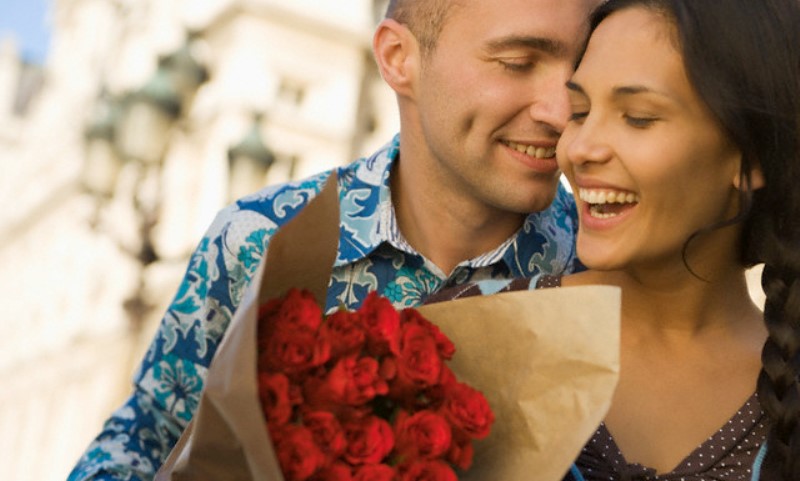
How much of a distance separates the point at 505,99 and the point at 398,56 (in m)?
0.64

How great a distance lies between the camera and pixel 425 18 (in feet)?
14.0

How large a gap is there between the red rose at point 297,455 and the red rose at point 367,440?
2.3 inches

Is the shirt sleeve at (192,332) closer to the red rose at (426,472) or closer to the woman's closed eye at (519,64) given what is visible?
the woman's closed eye at (519,64)

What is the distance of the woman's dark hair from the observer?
2781 millimetres

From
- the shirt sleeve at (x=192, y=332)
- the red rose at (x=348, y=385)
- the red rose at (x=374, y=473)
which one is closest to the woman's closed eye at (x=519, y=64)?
the shirt sleeve at (x=192, y=332)

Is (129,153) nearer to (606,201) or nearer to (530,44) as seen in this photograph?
(530,44)

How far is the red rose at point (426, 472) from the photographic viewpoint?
2.26m

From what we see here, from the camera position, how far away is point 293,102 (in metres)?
29.6

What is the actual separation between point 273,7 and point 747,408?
2677cm

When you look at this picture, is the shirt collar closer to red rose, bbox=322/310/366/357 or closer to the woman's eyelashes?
the woman's eyelashes

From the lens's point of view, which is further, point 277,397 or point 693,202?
point 693,202

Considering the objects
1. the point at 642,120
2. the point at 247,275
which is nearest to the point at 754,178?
the point at 642,120

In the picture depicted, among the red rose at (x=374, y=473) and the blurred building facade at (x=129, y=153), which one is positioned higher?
the blurred building facade at (x=129, y=153)

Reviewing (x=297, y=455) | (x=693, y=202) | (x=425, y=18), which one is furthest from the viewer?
(x=425, y=18)
